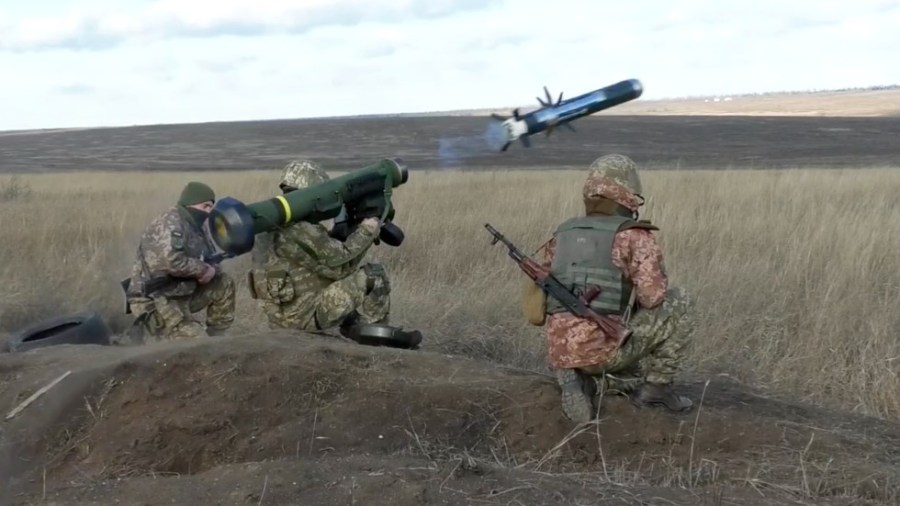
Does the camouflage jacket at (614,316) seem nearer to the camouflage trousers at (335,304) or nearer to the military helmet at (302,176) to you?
the camouflage trousers at (335,304)

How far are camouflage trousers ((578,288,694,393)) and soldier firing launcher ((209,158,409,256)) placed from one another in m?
2.00

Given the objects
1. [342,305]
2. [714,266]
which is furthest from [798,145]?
[342,305]

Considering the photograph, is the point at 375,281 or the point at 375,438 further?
the point at 375,281

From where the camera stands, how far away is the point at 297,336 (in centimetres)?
606

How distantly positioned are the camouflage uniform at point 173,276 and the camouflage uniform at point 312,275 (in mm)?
578

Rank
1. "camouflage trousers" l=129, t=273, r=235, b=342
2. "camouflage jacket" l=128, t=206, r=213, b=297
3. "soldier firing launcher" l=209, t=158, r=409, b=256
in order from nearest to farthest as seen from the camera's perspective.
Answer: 1. "soldier firing launcher" l=209, t=158, r=409, b=256
2. "camouflage jacket" l=128, t=206, r=213, b=297
3. "camouflage trousers" l=129, t=273, r=235, b=342

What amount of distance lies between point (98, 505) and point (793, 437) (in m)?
2.98

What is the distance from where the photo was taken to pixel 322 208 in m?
6.16

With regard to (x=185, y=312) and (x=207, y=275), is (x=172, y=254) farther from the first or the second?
(x=185, y=312)

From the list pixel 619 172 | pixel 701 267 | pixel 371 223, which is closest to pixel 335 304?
pixel 371 223

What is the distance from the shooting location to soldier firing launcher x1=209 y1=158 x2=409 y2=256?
18.3 feet

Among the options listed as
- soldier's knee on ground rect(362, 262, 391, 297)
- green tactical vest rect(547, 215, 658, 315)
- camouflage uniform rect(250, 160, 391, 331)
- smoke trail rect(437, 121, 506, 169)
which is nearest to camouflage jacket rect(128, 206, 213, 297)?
camouflage uniform rect(250, 160, 391, 331)

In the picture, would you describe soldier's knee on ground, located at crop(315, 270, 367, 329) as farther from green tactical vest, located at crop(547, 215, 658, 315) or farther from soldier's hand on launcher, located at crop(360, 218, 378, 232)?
green tactical vest, located at crop(547, 215, 658, 315)

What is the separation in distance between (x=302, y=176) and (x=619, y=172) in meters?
2.29
